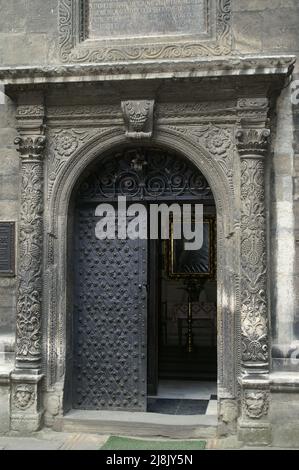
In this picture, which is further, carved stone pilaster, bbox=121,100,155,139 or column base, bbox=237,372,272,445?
carved stone pilaster, bbox=121,100,155,139

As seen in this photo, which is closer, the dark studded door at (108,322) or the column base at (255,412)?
the column base at (255,412)

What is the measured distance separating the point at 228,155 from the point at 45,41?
7.46ft

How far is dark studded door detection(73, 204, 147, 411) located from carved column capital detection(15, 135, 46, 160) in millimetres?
787

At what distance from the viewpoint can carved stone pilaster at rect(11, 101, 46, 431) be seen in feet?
19.8

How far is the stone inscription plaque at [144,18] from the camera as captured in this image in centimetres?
629

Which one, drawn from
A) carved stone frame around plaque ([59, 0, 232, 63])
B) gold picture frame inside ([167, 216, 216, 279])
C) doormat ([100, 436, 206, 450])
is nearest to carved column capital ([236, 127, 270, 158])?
carved stone frame around plaque ([59, 0, 232, 63])

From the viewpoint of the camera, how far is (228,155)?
6039 mm

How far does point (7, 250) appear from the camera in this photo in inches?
249

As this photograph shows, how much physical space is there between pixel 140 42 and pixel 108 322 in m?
2.95

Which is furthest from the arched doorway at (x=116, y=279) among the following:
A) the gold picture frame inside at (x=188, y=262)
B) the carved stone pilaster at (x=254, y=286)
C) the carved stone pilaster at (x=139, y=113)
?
the gold picture frame inside at (x=188, y=262)

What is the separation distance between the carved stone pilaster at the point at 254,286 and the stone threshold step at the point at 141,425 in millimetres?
505

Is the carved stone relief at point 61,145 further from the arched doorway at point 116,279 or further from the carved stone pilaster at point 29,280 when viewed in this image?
the arched doorway at point 116,279

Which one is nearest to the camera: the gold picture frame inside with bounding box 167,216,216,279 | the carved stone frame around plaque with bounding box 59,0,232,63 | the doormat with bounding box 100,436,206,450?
the doormat with bounding box 100,436,206,450

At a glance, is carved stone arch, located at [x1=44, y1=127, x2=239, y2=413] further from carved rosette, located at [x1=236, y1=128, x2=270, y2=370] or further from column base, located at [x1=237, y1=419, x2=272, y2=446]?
column base, located at [x1=237, y1=419, x2=272, y2=446]
